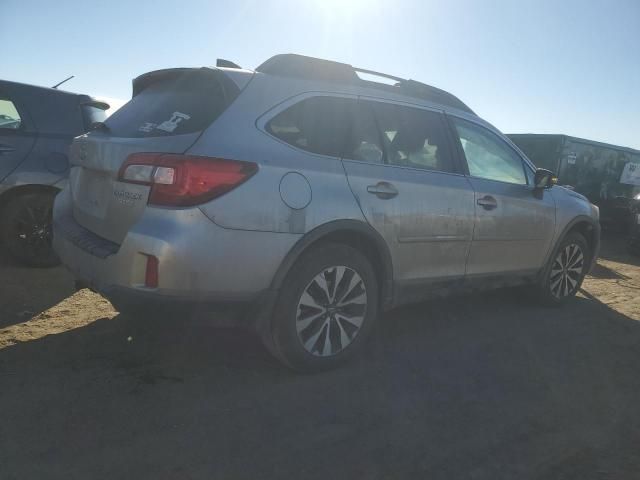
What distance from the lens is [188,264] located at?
2473 millimetres

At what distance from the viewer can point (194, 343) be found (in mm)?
3482

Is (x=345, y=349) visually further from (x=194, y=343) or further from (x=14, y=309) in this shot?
(x=14, y=309)

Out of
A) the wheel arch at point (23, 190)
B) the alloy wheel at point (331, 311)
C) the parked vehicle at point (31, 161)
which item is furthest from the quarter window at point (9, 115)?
the alloy wheel at point (331, 311)

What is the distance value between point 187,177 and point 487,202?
2.52 metres

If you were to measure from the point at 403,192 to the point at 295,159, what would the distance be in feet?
2.90

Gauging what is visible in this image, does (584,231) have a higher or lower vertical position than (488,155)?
lower

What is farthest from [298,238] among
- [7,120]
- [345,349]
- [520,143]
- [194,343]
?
[520,143]

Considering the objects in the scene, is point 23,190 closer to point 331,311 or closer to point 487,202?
point 331,311

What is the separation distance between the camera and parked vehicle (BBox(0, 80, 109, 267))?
15.5 ft

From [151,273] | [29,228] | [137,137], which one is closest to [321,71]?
[137,137]

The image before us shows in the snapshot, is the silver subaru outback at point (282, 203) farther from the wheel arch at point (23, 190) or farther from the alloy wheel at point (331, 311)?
the wheel arch at point (23, 190)

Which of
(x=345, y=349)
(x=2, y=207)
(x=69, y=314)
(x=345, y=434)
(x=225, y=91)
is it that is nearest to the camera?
(x=345, y=434)

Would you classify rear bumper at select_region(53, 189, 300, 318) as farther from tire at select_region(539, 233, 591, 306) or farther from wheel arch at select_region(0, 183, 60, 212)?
tire at select_region(539, 233, 591, 306)

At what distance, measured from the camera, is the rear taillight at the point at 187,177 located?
8.16 feet
